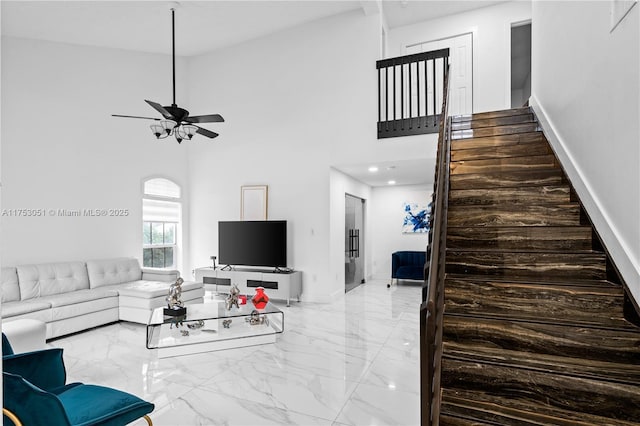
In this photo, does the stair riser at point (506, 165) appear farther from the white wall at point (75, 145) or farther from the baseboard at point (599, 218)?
the white wall at point (75, 145)

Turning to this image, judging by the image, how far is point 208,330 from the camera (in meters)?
4.12

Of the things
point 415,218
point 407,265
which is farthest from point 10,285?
point 415,218

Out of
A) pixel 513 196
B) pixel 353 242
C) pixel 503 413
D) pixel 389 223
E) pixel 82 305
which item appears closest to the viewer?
pixel 503 413

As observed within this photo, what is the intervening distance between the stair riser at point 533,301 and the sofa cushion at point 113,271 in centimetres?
480

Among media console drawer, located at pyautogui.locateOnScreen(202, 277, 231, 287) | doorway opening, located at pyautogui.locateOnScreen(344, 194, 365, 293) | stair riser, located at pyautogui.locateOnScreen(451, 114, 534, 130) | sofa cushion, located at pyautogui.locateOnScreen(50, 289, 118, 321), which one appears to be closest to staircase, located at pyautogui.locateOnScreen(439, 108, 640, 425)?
stair riser, located at pyautogui.locateOnScreen(451, 114, 534, 130)

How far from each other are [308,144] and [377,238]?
11.1ft

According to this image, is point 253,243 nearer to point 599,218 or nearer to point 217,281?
point 217,281

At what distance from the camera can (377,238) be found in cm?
868

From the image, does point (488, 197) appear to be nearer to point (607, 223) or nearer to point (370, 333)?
point (607, 223)

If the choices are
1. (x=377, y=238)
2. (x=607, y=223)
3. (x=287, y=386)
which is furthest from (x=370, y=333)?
(x=377, y=238)

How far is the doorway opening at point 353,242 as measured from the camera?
6.98 meters

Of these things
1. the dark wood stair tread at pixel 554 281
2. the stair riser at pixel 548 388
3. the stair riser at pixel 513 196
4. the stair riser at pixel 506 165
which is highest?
the stair riser at pixel 506 165

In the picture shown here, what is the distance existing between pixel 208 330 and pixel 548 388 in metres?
3.29

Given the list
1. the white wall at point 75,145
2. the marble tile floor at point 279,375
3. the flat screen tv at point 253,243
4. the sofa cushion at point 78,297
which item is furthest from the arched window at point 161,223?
the marble tile floor at point 279,375
